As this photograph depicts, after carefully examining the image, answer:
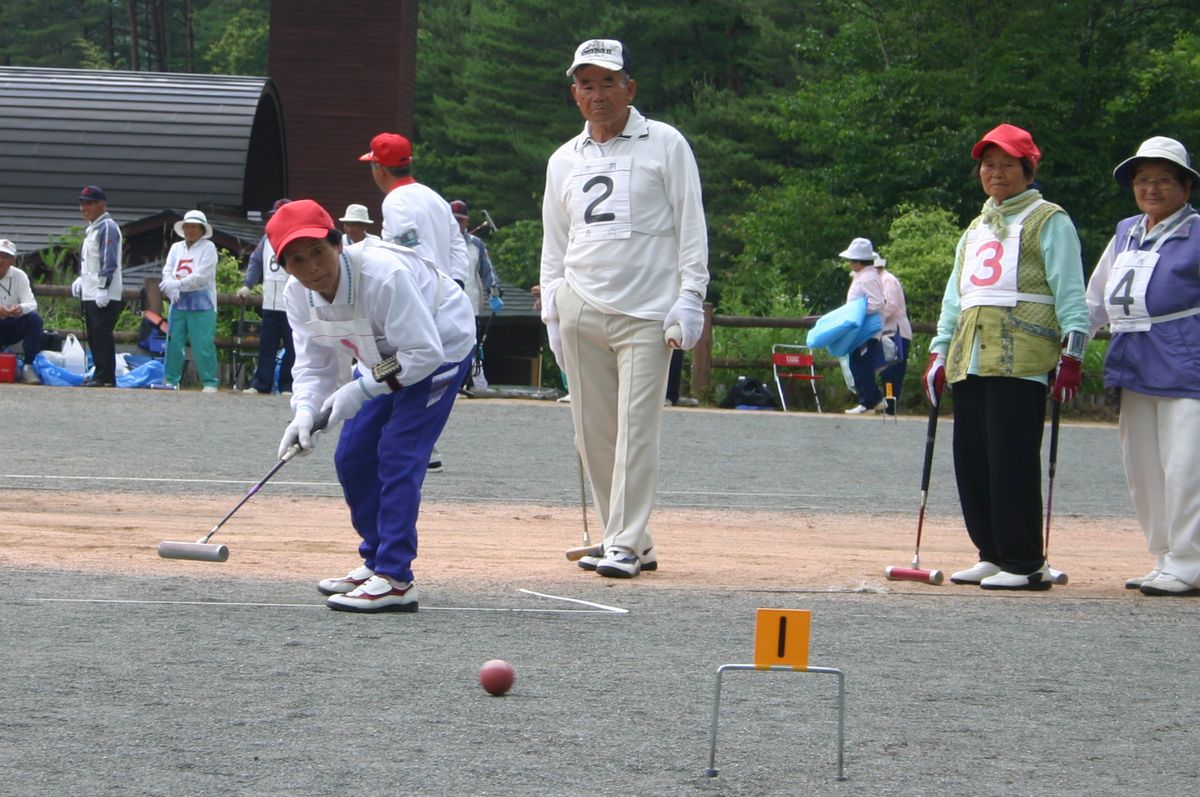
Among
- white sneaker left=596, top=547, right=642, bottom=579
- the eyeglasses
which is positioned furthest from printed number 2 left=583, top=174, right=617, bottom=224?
the eyeglasses

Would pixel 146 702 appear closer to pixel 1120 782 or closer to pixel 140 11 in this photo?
pixel 1120 782

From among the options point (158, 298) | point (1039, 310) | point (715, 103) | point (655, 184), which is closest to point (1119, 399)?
point (1039, 310)

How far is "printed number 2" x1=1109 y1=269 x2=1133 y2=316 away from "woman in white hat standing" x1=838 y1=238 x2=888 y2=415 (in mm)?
10346

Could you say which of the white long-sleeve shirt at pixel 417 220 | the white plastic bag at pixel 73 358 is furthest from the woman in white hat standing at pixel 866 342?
the white plastic bag at pixel 73 358

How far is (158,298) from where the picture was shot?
64.4ft

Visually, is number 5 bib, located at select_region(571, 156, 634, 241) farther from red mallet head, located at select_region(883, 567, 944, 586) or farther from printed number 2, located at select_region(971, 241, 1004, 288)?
red mallet head, located at select_region(883, 567, 944, 586)

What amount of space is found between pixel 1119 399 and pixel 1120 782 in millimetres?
3511

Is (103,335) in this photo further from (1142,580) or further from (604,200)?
(1142,580)

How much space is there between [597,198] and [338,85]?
28674 mm

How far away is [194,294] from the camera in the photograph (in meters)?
17.3

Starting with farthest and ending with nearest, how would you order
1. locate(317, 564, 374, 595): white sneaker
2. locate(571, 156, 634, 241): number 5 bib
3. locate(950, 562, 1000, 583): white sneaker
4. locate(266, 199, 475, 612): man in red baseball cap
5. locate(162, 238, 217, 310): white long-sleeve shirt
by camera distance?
locate(162, 238, 217, 310): white long-sleeve shirt
locate(950, 562, 1000, 583): white sneaker
locate(571, 156, 634, 241): number 5 bib
locate(317, 564, 374, 595): white sneaker
locate(266, 199, 475, 612): man in red baseball cap

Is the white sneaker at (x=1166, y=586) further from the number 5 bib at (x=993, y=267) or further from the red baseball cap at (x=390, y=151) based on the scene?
the red baseball cap at (x=390, y=151)

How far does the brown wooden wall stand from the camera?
34.5 metres

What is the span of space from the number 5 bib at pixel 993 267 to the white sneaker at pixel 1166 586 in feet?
4.26
